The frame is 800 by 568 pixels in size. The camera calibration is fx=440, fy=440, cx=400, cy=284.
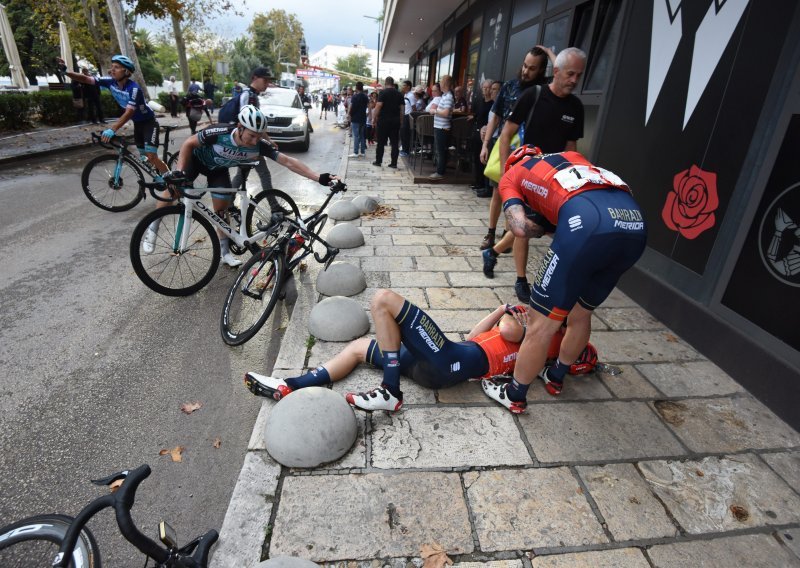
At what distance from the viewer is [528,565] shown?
1.92 meters

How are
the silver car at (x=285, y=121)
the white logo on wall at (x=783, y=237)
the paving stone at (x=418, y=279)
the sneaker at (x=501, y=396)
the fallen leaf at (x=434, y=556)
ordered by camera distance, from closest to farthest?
the fallen leaf at (x=434, y=556)
the sneaker at (x=501, y=396)
the white logo on wall at (x=783, y=237)
the paving stone at (x=418, y=279)
the silver car at (x=285, y=121)

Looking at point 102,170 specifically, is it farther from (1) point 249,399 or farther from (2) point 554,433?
(2) point 554,433

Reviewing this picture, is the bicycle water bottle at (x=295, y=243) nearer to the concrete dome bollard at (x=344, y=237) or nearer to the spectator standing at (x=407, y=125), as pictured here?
the concrete dome bollard at (x=344, y=237)

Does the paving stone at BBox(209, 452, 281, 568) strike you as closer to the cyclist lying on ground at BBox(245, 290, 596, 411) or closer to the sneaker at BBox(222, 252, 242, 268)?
the cyclist lying on ground at BBox(245, 290, 596, 411)

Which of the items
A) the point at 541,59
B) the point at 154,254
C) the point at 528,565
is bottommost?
the point at 528,565

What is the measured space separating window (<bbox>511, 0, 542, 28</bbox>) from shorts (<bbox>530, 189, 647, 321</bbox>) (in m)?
7.24

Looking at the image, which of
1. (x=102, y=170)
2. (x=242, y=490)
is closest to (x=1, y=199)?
(x=102, y=170)

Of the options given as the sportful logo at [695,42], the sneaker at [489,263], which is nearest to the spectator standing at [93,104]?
the sneaker at [489,263]

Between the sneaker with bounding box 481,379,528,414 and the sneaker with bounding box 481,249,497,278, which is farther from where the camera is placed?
the sneaker with bounding box 481,249,497,278

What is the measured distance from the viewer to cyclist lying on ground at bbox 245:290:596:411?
8.65 ft

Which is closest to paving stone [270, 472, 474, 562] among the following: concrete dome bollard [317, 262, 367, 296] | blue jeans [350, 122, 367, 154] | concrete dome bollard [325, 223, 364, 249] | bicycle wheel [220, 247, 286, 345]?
bicycle wheel [220, 247, 286, 345]

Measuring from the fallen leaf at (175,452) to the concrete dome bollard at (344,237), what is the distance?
3.44 m

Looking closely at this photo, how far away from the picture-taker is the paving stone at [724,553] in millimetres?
1960

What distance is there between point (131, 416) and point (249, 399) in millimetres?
737
